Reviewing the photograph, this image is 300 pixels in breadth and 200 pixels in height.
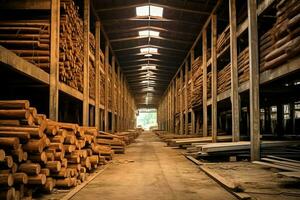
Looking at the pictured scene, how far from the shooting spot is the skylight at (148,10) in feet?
57.5

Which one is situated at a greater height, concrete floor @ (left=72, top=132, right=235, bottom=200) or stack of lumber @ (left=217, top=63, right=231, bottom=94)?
stack of lumber @ (left=217, top=63, right=231, bottom=94)

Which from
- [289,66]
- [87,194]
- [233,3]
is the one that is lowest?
[87,194]

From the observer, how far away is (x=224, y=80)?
51.9ft

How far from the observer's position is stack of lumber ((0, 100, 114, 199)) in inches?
210

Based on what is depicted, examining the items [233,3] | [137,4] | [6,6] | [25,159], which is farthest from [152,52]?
[25,159]

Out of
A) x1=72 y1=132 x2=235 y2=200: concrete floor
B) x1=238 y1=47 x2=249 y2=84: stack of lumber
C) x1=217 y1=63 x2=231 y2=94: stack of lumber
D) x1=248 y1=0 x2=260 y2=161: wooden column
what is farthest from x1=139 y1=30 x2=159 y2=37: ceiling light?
x1=72 y1=132 x2=235 y2=200: concrete floor

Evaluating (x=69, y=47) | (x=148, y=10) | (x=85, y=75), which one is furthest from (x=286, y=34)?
(x=148, y=10)

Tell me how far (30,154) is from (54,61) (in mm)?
4179

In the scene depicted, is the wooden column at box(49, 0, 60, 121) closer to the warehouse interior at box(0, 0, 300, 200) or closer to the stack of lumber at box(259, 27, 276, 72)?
the warehouse interior at box(0, 0, 300, 200)

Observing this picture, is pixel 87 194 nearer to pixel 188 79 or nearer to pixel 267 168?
pixel 267 168

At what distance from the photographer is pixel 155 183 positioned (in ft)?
26.5

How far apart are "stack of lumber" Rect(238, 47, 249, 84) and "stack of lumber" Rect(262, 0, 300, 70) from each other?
2.58m

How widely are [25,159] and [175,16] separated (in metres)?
14.0

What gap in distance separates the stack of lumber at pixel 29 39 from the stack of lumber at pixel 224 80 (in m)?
8.19
